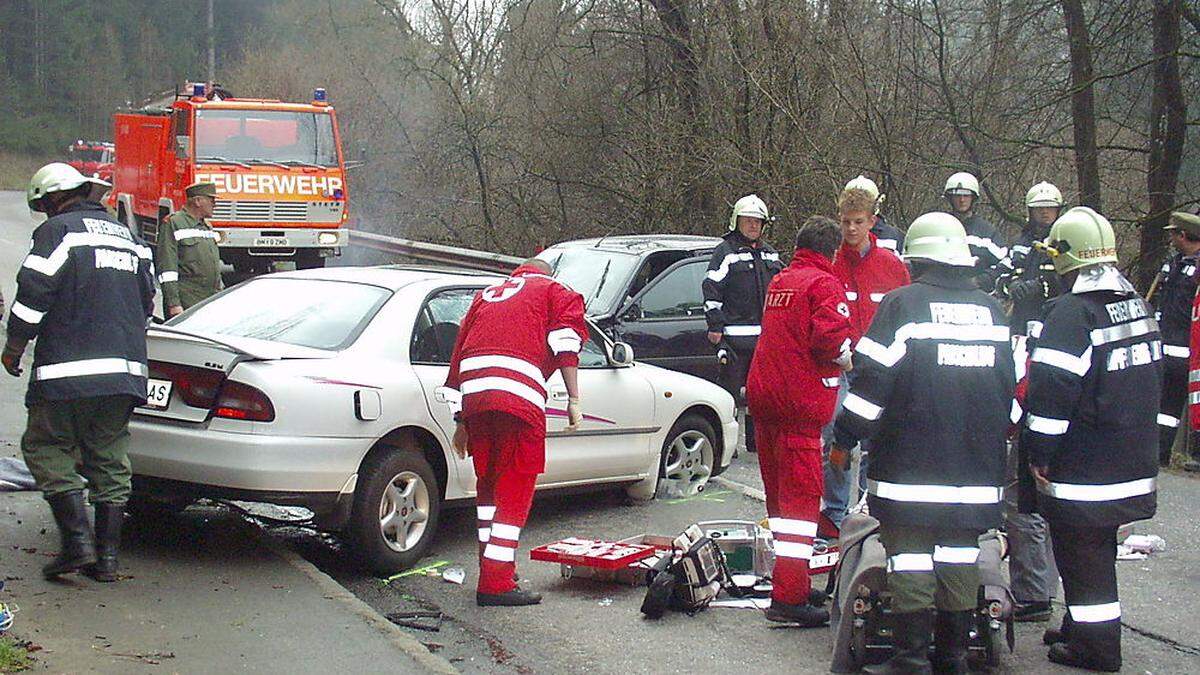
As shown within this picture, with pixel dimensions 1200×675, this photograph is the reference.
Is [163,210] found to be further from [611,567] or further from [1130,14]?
[611,567]

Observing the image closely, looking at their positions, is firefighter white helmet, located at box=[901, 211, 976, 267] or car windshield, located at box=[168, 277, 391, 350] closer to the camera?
firefighter white helmet, located at box=[901, 211, 976, 267]

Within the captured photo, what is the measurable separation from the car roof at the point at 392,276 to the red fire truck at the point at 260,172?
1219 centimetres

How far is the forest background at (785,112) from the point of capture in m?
14.7

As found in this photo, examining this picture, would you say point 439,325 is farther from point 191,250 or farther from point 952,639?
point 191,250

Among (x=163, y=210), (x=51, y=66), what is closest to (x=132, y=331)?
(x=163, y=210)

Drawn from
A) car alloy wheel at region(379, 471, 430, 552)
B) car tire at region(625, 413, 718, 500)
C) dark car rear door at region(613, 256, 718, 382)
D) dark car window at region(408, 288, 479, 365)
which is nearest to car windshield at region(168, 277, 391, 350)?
dark car window at region(408, 288, 479, 365)

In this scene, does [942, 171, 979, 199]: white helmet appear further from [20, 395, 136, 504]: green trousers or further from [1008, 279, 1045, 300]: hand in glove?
[20, 395, 136, 504]: green trousers

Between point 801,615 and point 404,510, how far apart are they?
84.1 inches

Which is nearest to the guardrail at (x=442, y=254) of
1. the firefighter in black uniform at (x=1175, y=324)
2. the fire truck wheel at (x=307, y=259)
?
the fire truck wheel at (x=307, y=259)

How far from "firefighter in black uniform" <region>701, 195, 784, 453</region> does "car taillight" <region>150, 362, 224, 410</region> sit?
4.01 meters

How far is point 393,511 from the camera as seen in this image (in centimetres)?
677

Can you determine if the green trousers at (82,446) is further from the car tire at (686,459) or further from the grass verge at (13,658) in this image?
the car tire at (686,459)

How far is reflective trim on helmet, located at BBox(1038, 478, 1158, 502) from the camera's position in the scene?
5367 millimetres

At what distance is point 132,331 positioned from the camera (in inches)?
248
